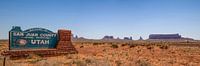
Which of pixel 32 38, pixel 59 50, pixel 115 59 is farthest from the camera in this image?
pixel 59 50

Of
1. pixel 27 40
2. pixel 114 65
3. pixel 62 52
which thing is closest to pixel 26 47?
pixel 27 40

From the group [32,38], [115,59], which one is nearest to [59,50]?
[32,38]

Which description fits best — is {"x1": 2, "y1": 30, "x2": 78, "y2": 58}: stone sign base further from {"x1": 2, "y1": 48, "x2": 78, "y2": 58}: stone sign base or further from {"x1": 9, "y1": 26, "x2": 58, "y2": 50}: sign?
{"x1": 9, "y1": 26, "x2": 58, "y2": 50}: sign

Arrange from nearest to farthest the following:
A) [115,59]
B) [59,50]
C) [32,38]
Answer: [115,59]
[32,38]
[59,50]

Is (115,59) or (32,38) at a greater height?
(32,38)

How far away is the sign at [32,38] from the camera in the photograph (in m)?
20.4

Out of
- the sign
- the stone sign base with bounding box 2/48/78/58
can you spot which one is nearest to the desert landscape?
the stone sign base with bounding box 2/48/78/58

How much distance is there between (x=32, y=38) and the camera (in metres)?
21.5

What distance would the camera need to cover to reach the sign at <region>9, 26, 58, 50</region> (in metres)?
20.4

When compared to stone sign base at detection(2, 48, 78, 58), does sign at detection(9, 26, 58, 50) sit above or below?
above

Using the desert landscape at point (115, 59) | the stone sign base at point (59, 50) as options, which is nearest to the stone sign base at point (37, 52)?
the stone sign base at point (59, 50)

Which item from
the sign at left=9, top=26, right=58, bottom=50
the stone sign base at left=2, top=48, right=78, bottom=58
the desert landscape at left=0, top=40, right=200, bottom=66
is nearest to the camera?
the desert landscape at left=0, top=40, right=200, bottom=66

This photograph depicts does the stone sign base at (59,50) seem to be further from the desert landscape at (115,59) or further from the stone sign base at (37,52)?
the desert landscape at (115,59)

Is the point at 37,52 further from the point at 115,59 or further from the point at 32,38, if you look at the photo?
the point at 115,59
